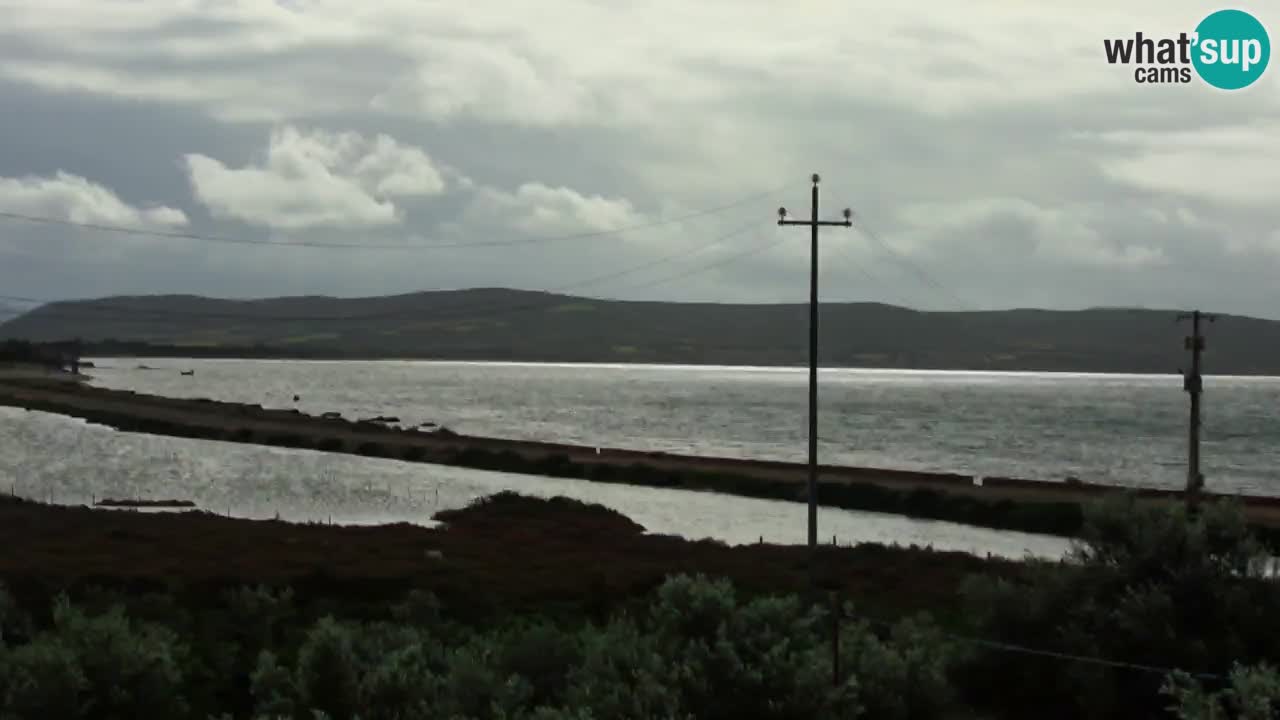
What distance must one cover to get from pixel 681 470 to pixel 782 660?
3141 inches

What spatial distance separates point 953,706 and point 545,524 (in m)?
46.1

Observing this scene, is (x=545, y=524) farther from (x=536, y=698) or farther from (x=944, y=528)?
(x=536, y=698)

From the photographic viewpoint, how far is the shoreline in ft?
251

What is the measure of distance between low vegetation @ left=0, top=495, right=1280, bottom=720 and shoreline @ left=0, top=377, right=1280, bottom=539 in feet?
71.4

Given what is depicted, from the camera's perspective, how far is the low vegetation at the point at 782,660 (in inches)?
762

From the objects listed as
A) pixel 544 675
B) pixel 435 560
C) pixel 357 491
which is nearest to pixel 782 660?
pixel 544 675

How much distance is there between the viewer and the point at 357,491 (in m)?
87.3

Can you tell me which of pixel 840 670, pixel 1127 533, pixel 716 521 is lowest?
pixel 716 521

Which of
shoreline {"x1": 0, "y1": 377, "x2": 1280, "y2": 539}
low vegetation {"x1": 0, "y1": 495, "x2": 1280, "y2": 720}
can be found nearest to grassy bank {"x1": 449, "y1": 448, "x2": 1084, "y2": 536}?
shoreline {"x1": 0, "y1": 377, "x2": 1280, "y2": 539}

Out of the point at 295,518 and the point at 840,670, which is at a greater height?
the point at 840,670

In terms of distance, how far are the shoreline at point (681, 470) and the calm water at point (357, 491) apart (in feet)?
6.54

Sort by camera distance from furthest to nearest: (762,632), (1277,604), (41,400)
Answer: (41,400) → (1277,604) → (762,632)

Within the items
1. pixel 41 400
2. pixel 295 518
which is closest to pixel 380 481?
pixel 295 518

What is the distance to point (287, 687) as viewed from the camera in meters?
22.0
